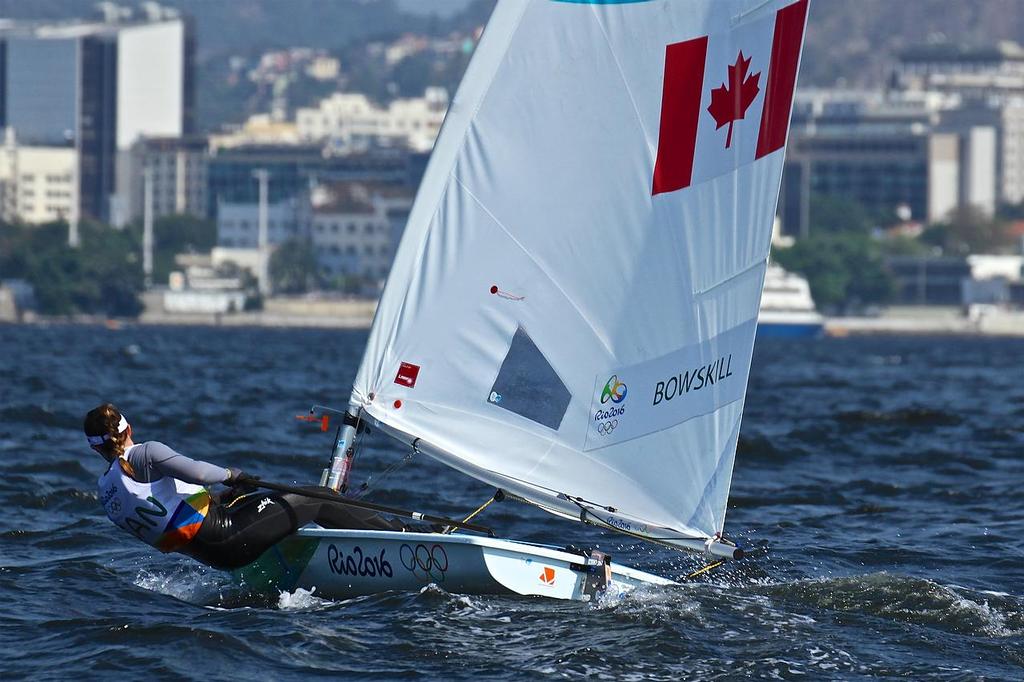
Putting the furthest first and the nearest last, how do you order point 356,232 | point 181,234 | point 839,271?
1. point 181,234
2. point 356,232
3. point 839,271

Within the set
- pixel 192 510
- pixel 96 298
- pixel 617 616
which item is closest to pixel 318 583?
pixel 192 510

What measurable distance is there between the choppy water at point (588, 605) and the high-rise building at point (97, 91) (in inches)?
6041

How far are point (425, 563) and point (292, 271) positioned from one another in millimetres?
128186

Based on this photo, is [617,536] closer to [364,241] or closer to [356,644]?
[356,644]

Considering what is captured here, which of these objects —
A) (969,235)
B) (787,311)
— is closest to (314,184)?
(969,235)

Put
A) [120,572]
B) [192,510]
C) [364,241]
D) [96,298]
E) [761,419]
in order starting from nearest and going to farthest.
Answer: [192,510] < [120,572] < [761,419] < [96,298] < [364,241]

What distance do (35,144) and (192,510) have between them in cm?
16865

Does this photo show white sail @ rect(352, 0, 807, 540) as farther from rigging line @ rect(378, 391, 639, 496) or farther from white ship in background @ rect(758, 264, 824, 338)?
white ship in background @ rect(758, 264, 824, 338)

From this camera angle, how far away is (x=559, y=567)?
10.5 metres

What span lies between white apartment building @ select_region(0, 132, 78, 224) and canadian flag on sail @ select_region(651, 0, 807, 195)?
154 metres

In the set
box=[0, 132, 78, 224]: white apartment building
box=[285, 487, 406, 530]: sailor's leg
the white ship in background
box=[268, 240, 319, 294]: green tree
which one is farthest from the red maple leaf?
box=[0, 132, 78, 224]: white apartment building

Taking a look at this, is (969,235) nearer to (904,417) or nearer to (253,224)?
(253,224)

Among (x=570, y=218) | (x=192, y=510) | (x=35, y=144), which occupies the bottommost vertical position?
(x=192, y=510)

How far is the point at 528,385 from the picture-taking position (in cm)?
1077
